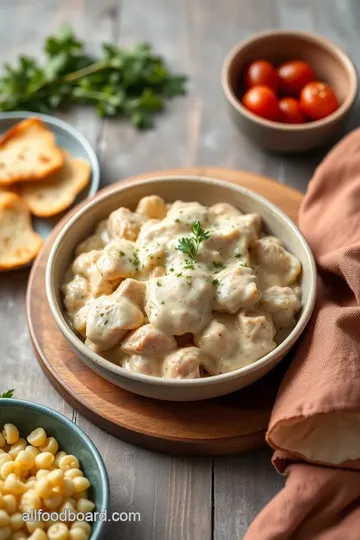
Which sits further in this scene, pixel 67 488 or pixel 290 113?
pixel 290 113

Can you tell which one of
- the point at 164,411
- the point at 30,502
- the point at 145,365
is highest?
the point at 145,365

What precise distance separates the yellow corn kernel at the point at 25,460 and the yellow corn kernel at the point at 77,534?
0.80ft

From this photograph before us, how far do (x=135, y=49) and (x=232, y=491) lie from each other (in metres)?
2.16

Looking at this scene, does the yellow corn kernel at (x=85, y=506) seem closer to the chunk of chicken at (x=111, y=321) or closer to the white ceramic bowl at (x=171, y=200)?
the white ceramic bowl at (x=171, y=200)

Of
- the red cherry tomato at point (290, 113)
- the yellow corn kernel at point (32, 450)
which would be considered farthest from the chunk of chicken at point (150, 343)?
the red cherry tomato at point (290, 113)

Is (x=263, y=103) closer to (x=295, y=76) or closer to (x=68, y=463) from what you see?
(x=295, y=76)

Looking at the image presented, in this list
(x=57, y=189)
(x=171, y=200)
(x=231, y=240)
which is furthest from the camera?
(x=57, y=189)

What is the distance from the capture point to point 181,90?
342 centimetres

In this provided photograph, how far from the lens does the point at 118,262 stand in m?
2.30

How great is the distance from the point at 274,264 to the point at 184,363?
508 millimetres

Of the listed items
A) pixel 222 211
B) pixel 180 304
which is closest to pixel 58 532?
pixel 180 304

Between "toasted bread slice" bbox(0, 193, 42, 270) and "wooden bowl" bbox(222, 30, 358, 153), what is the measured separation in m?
0.99

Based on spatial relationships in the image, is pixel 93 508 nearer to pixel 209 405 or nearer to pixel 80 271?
pixel 209 405

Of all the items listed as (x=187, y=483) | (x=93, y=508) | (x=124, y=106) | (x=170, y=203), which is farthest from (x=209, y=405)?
(x=124, y=106)
